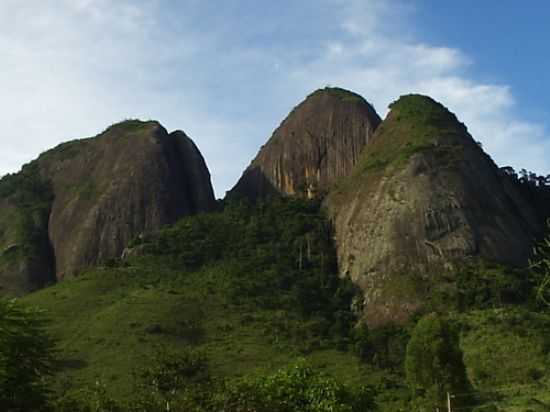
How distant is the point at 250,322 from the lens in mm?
79438

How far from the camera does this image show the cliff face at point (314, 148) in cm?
12269

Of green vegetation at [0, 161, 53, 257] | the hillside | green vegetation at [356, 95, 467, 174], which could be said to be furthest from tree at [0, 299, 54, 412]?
green vegetation at [0, 161, 53, 257]

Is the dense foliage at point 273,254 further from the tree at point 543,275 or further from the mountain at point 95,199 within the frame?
the tree at point 543,275

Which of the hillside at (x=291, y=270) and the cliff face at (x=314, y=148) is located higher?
the cliff face at (x=314, y=148)

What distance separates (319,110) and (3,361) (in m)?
105

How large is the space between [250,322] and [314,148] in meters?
49.9

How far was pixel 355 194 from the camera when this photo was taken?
10388 cm


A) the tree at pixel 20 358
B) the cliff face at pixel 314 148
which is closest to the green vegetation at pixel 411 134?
the cliff face at pixel 314 148

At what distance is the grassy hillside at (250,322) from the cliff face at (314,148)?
50.4ft

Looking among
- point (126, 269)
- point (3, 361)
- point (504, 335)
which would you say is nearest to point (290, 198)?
point (126, 269)

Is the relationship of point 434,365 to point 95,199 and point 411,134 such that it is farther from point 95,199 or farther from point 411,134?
point 95,199

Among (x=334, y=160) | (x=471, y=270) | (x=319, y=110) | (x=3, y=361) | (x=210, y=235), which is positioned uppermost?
(x=319, y=110)

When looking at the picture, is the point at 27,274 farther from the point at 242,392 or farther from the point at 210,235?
the point at 242,392

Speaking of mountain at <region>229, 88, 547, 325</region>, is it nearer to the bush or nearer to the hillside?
the hillside
